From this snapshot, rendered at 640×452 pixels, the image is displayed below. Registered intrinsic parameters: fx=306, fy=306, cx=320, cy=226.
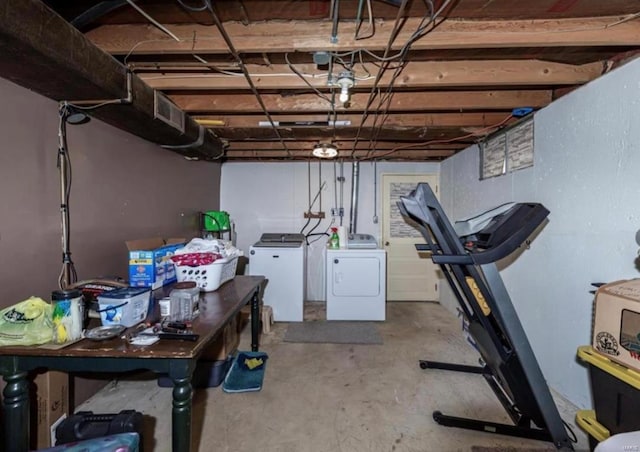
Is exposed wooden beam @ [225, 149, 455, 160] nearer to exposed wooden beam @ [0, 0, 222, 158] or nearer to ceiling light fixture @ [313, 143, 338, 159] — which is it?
ceiling light fixture @ [313, 143, 338, 159]

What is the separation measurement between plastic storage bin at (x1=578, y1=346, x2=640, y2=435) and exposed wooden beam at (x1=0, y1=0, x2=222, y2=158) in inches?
107

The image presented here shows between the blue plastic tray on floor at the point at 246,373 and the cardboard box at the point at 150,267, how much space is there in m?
0.88

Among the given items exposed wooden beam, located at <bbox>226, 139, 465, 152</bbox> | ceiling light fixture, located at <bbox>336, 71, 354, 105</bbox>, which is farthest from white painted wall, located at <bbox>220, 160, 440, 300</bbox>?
ceiling light fixture, located at <bbox>336, 71, 354, 105</bbox>

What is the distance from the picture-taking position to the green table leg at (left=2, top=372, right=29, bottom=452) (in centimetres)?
129

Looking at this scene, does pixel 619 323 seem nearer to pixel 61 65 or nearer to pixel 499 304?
pixel 499 304

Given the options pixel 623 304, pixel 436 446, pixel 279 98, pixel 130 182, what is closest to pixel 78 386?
pixel 130 182

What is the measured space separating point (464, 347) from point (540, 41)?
8.65 ft

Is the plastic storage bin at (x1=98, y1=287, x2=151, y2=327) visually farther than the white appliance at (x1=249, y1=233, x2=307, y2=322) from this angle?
No

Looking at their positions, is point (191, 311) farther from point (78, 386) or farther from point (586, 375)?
point (586, 375)

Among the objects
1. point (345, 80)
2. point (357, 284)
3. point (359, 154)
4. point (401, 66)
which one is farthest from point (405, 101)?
point (357, 284)

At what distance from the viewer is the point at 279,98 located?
2.39 metres

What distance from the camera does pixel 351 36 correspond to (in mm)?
1567

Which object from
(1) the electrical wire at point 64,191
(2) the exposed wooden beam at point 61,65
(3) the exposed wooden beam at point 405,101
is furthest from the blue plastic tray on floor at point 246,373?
(3) the exposed wooden beam at point 405,101

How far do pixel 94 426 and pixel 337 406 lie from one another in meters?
1.39
